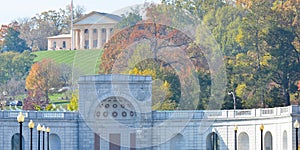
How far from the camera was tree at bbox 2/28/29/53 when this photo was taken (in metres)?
188

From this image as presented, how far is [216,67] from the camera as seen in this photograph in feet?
368

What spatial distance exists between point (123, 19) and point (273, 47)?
112ft

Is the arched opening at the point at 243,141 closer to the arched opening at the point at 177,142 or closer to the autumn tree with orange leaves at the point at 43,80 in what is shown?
the arched opening at the point at 177,142

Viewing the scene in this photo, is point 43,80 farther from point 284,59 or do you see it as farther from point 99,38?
point 284,59

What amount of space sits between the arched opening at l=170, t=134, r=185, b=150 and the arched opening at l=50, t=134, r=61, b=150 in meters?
7.34

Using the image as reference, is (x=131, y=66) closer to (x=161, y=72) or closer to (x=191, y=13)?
(x=161, y=72)

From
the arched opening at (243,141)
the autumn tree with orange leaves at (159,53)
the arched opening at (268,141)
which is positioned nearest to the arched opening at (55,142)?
the arched opening at (243,141)

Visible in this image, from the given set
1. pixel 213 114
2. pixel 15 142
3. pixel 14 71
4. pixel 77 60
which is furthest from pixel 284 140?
pixel 14 71

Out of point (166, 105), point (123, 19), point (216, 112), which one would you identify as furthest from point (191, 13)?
point (216, 112)

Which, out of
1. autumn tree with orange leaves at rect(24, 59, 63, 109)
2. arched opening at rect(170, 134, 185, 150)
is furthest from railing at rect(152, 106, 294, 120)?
autumn tree with orange leaves at rect(24, 59, 63, 109)

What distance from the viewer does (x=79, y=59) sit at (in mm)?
124812

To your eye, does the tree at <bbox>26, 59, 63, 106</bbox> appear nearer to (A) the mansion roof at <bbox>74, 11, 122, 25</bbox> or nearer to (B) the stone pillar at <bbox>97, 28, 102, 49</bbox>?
(A) the mansion roof at <bbox>74, 11, 122, 25</bbox>

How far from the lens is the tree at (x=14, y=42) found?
187625 mm

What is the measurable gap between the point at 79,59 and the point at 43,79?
17759mm
